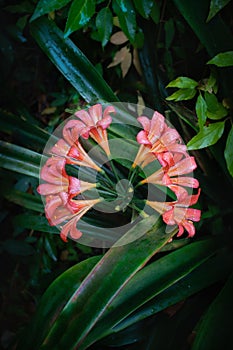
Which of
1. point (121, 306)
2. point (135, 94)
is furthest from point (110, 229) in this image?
point (135, 94)

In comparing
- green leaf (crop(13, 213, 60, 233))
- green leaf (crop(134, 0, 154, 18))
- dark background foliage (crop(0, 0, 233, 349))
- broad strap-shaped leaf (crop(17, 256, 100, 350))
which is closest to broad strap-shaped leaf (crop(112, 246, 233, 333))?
dark background foliage (crop(0, 0, 233, 349))

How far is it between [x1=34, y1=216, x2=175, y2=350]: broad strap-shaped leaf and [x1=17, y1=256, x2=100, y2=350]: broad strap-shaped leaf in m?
0.11

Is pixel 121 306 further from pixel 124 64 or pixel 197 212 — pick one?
pixel 124 64

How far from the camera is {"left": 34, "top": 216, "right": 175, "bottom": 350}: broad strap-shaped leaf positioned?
61 cm

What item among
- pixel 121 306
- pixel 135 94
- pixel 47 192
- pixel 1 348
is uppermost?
pixel 47 192

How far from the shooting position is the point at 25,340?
74 cm

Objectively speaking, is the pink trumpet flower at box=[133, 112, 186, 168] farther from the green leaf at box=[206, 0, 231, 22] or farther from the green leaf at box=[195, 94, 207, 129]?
the green leaf at box=[206, 0, 231, 22]

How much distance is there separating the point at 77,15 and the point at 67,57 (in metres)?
0.11

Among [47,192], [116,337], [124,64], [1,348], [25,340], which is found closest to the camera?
[47,192]

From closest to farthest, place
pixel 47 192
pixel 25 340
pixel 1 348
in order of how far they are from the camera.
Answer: pixel 47 192, pixel 25 340, pixel 1 348

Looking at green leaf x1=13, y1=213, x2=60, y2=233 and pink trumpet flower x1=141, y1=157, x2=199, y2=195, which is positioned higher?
pink trumpet flower x1=141, y1=157, x2=199, y2=195

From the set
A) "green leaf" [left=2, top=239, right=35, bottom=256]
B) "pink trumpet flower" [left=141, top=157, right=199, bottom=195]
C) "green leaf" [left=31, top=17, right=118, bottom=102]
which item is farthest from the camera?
"green leaf" [left=2, top=239, right=35, bottom=256]

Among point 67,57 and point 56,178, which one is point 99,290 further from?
point 67,57

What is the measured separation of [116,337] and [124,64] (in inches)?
23.5
